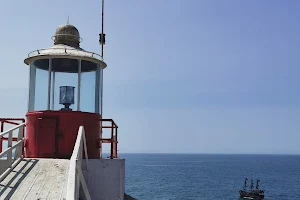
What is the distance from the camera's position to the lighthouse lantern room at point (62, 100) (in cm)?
1062

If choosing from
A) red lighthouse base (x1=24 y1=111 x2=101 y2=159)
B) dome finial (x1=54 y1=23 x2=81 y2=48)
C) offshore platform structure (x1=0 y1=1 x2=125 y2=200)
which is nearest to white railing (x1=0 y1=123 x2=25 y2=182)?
offshore platform structure (x1=0 y1=1 x2=125 y2=200)

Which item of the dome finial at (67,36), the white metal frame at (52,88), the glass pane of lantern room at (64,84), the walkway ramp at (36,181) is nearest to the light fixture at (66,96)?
the glass pane of lantern room at (64,84)

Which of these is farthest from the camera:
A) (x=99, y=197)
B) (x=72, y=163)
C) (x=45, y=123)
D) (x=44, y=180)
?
(x=45, y=123)

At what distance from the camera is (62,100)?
1102cm

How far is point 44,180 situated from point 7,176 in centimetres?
89

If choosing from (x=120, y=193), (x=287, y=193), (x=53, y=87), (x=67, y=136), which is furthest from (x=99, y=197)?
(x=287, y=193)

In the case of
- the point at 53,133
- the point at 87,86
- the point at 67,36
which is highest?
the point at 67,36

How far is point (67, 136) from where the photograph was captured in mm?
10648

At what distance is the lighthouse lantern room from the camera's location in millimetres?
10625

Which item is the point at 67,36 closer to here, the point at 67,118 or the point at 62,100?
the point at 62,100

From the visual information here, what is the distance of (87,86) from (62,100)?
0.92 meters

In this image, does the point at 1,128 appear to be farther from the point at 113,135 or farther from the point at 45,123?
the point at 113,135

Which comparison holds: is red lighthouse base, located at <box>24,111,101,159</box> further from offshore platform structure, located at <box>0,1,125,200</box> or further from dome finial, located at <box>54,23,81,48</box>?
dome finial, located at <box>54,23,81,48</box>

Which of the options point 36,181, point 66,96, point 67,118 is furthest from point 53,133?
point 36,181
